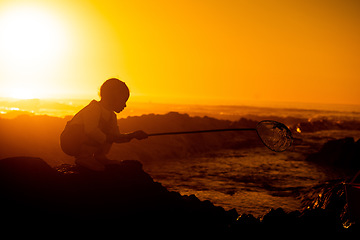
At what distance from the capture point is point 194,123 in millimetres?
20891

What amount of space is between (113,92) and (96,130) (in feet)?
1.99

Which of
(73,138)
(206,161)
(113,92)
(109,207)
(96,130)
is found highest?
(113,92)

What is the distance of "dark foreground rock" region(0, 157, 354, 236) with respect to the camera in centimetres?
383

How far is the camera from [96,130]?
443cm

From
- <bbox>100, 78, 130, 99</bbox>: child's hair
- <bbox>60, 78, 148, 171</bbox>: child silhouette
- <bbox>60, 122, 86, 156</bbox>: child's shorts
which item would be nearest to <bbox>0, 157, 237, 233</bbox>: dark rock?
<bbox>60, 78, 148, 171</bbox>: child silhouette

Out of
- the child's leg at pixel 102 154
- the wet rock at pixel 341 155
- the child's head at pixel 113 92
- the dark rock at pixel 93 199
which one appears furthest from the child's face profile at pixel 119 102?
the wet rock at pixel 341 155

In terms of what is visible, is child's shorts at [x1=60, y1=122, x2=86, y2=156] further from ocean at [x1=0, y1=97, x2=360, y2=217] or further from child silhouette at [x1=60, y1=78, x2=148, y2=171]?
ocean at [x1=0, y1=97, x2=360, y2=217]

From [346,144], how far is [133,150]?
9.59m

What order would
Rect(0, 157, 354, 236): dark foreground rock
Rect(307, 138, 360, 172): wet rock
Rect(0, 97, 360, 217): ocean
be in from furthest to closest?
Rect(307, 138, 360, 172): wet rock, Rect(0, 97, 360, 217): ocean, Rect(0, 157, 354, 236): dark foreground rock

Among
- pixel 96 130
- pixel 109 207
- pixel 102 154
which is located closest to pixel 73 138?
pixel 96 130

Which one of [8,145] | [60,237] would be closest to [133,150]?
[8,145]

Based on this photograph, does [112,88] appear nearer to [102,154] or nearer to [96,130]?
[96,130]

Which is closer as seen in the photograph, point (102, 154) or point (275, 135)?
point (102, 154)

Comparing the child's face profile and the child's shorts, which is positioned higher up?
the child's face profile
